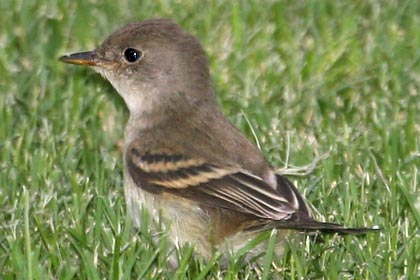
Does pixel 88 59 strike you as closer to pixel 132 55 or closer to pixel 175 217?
pixel 132 55

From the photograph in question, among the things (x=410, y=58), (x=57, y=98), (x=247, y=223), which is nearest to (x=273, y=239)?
(x=247, y=223)

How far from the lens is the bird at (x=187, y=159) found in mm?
6307

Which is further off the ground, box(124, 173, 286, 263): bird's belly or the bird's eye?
the bird's eye

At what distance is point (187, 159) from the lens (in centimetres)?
664

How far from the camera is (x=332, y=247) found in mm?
6465

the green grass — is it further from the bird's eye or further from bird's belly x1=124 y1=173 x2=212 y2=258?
the bird's eye

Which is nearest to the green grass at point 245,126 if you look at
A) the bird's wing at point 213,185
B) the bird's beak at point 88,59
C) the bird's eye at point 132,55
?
the bird's wing at point 213,185

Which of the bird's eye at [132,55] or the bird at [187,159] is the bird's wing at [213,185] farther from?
the bird's eye at [132,55]

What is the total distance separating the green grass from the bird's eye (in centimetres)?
68

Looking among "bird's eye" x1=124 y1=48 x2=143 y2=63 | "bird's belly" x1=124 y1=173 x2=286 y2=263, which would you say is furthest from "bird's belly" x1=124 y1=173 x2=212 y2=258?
"bird's eye" x1=124 y1=48 x2=143 y2=63

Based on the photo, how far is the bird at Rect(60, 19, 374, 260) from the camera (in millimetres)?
6307

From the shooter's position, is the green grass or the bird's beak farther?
the bird's beak

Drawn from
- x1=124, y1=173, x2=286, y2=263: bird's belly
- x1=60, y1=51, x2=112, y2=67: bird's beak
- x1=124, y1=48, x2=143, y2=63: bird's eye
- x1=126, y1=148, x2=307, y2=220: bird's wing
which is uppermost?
x1=124, y1=48, x2=143, y2=63: bird's eye

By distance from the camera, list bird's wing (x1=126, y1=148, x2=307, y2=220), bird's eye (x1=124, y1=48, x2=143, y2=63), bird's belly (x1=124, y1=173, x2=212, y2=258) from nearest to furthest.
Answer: bird's wing (x1=126, y1=148, x2=307, y2=220) → bird's belly (x1=124, y1=173, x2=212, y2=258) → bird's eye (x1=124, y1=48, x2=143, y2=63)
